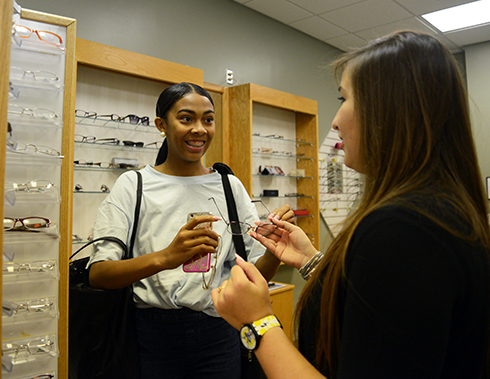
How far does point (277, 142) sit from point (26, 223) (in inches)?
131

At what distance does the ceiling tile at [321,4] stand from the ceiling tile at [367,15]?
11 cm

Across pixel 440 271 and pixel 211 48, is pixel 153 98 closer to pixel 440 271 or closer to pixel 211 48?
pixel 211 48

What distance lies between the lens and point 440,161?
2.74 ft

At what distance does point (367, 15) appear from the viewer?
490 cm

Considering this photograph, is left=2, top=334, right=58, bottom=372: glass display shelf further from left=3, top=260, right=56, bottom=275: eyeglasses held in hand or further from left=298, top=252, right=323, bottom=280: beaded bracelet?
left=298, top=252, right=323, bottom=280: beaded bracelet

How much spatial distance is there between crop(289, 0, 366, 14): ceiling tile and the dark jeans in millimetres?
4065

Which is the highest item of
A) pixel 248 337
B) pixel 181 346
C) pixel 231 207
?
pixel 231 207

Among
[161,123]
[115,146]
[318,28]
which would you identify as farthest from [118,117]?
[318,28]

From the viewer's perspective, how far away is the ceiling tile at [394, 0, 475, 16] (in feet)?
15.0

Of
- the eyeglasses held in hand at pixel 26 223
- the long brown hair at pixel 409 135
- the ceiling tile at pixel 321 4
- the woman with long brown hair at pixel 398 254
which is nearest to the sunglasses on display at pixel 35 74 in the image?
the eyeglasses held in hand at pixel 26 223

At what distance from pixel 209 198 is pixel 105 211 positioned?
0.46 metres

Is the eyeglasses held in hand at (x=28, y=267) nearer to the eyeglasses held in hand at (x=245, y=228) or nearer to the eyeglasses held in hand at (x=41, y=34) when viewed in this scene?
the eyeglasses held in hand at (x=245, y=228)

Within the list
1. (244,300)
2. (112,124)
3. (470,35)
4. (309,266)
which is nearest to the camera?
(244,300)

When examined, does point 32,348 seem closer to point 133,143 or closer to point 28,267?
point 28,267
